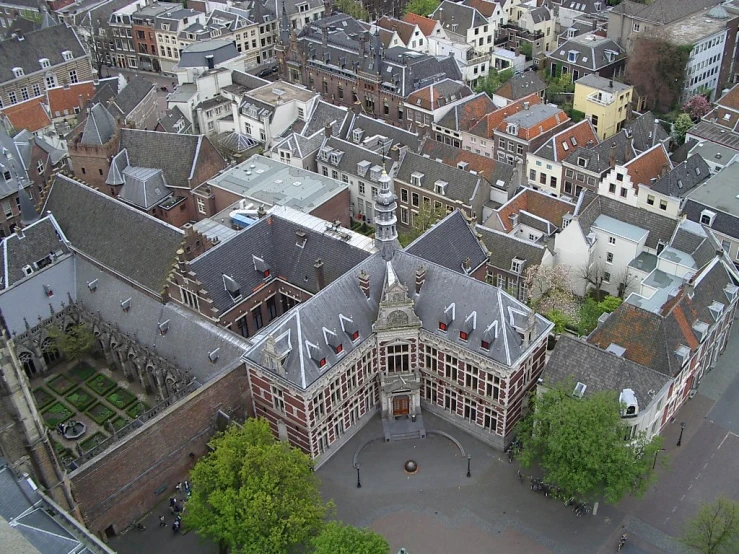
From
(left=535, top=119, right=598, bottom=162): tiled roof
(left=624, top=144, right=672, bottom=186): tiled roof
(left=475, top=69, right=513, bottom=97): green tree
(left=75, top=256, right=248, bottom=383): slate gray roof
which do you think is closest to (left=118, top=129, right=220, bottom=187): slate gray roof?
(left=75, top=256, right=248, bottom=383): slate gray roof

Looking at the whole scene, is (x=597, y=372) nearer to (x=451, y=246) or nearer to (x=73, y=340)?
(x=451, y=246)

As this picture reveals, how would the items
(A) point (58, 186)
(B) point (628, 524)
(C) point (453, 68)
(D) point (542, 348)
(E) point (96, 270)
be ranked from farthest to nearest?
(C) point (453, 68), (A) point (58, 186), (E) point (96, 270), (D) point (542, 348), (B) point (628, 524)

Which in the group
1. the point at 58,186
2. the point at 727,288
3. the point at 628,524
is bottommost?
the point at 628,524

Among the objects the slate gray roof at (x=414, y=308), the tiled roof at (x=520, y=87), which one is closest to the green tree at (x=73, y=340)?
the slate gray roof at (x=414, y=308)

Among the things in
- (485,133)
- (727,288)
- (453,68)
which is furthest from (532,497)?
(453,68)

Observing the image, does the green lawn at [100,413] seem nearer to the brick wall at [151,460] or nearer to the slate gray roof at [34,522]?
the brick wall at [151,460]

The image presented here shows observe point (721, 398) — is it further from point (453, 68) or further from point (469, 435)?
point (453, 68)

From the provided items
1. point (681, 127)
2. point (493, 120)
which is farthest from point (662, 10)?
point (493, 120)

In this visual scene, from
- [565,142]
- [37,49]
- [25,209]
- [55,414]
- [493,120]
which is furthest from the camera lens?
[37,49]
